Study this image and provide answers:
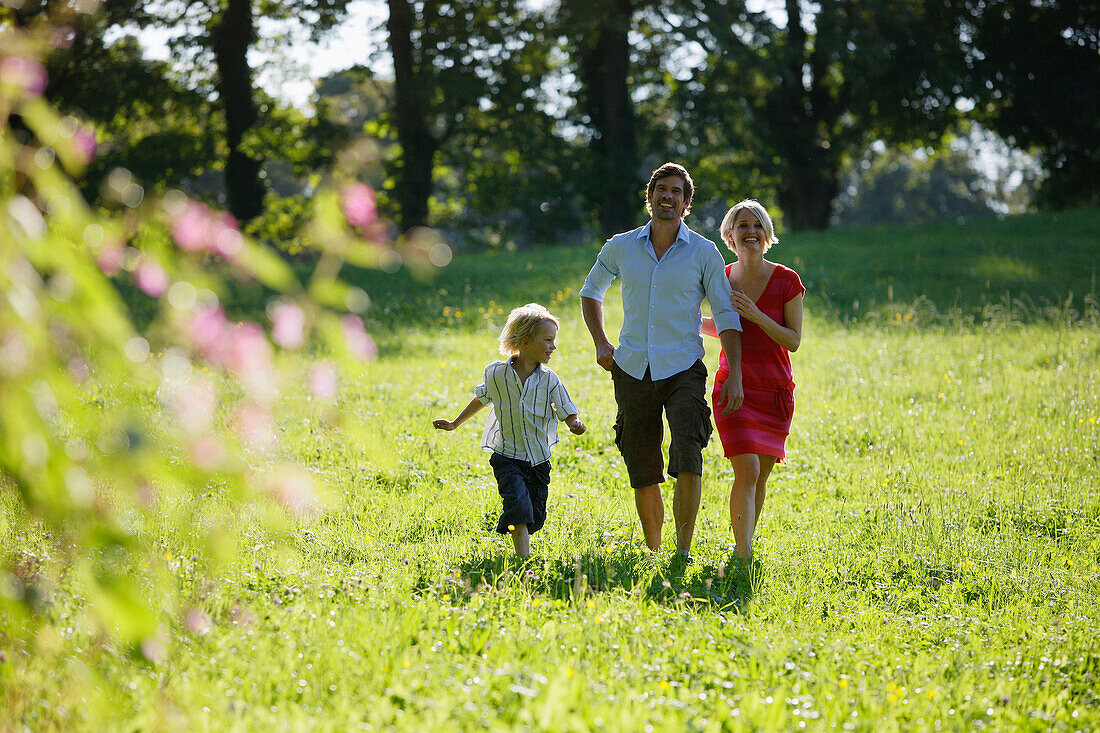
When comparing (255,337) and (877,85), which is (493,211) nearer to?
(877,85)

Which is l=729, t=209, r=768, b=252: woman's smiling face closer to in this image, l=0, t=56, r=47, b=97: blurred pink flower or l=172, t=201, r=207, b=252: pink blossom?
l=172, t=201, r=207, b=252: pink blossom

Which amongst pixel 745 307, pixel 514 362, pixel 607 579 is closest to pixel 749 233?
pixel 745 307

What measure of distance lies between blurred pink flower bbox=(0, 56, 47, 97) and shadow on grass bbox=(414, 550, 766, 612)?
10.1 ft

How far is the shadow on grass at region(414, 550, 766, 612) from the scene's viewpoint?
4.72 metres

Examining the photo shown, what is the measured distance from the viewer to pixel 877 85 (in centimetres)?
2934

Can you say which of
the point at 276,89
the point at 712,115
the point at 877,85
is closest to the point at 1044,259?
the point at 877,85

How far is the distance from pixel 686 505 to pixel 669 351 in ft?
3.03

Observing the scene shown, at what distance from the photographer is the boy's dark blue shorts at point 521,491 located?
527 cm

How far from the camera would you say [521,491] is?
5320 millimetres

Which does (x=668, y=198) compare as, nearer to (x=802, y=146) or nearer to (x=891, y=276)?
(x=891, y=276)

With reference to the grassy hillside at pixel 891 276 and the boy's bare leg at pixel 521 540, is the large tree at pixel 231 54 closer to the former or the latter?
the grassy hillside at pixel 891 276

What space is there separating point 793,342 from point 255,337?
4.09 meters

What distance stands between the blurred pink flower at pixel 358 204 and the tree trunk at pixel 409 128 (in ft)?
86.0

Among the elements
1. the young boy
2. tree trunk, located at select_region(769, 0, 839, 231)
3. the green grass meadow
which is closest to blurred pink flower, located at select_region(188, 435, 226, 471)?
the green grass meadow
